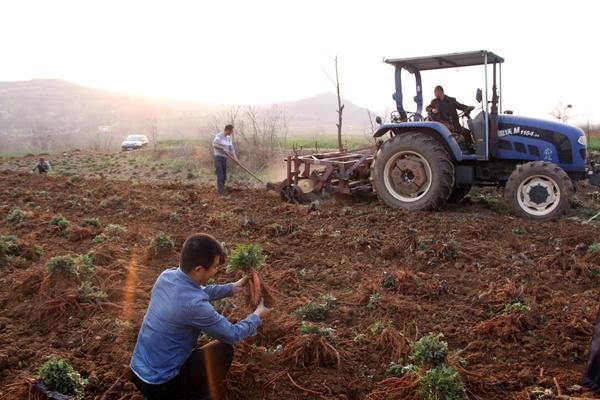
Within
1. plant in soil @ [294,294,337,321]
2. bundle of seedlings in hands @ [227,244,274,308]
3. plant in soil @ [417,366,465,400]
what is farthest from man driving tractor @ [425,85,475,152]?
plant in soil @ [417,366,465,400]

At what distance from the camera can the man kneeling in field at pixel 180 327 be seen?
321 cm

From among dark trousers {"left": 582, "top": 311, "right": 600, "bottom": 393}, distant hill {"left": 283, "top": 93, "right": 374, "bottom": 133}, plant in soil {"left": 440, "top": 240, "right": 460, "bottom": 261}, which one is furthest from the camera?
distant hill {"left": 283, "top": 93, "right": 374, "bottom": 133}

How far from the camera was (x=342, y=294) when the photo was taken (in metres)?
5.48

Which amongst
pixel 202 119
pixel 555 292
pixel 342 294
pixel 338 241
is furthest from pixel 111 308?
pixel 202 119

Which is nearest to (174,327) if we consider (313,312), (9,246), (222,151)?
(313,312)

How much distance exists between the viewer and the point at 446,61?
912 centimetres

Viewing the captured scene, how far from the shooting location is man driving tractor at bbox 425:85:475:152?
903 cm

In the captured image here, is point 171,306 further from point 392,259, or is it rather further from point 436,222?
point 436,222

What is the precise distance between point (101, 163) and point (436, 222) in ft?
59.8

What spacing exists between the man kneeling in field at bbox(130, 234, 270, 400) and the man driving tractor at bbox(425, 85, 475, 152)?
21.8 feet

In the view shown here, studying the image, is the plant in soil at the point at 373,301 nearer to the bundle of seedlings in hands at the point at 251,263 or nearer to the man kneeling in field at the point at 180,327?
the bundle of seedlings in hands at the point at 251,263

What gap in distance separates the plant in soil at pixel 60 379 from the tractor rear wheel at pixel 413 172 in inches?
254

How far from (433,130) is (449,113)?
42 centimetres

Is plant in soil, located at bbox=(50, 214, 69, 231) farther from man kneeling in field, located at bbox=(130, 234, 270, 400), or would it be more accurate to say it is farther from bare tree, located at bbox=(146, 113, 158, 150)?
bare tree, located at bbox=(146, 113, 158, 150)
